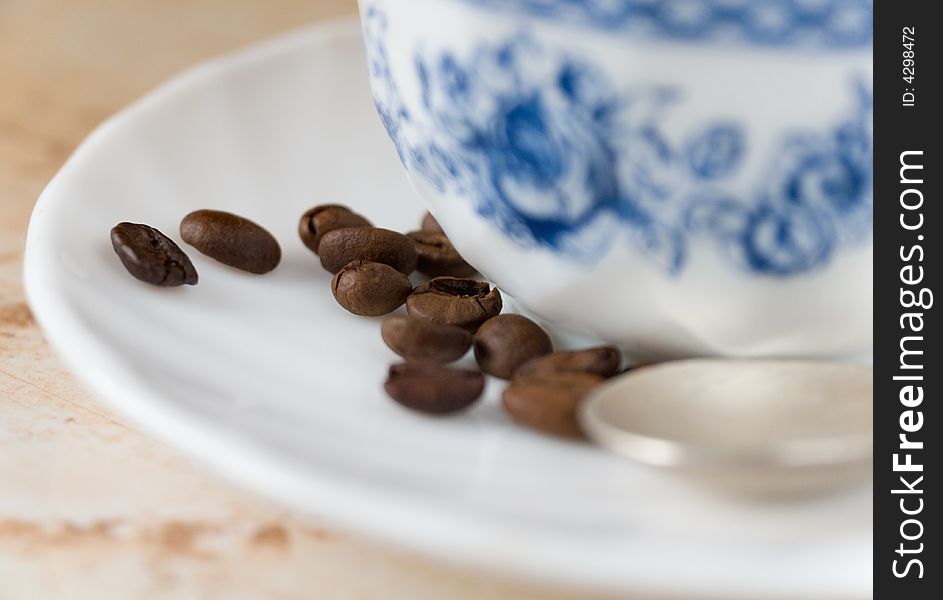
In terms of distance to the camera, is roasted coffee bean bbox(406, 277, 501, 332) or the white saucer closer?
the white saucer

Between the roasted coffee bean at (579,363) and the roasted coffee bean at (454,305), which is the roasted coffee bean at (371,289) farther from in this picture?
the roasted coffee bean at (579,363)

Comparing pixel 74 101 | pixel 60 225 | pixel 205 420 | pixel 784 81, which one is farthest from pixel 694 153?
pixel 74 101

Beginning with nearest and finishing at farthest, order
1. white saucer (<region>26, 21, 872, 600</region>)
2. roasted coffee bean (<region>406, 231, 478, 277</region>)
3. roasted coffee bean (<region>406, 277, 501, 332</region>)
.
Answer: white saucer (<region>26, 21, 872, 600</region>)
roasted coffee bean (<region>406, 277, 501, 332</region>)
roasted coffee bean (<region>406, 231, 478, 277</region>)

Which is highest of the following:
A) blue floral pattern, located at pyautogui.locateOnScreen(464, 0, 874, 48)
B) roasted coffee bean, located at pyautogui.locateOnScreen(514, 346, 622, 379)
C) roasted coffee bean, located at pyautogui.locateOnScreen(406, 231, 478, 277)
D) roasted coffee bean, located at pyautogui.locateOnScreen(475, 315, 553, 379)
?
roasted coffee bean, located at pyautogui.locateOnScreen(406, 231, 478, 277)

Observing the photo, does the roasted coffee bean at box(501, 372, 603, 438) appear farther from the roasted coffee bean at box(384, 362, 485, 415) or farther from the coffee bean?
the coffee bean

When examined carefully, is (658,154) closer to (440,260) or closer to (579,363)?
(579,363)
